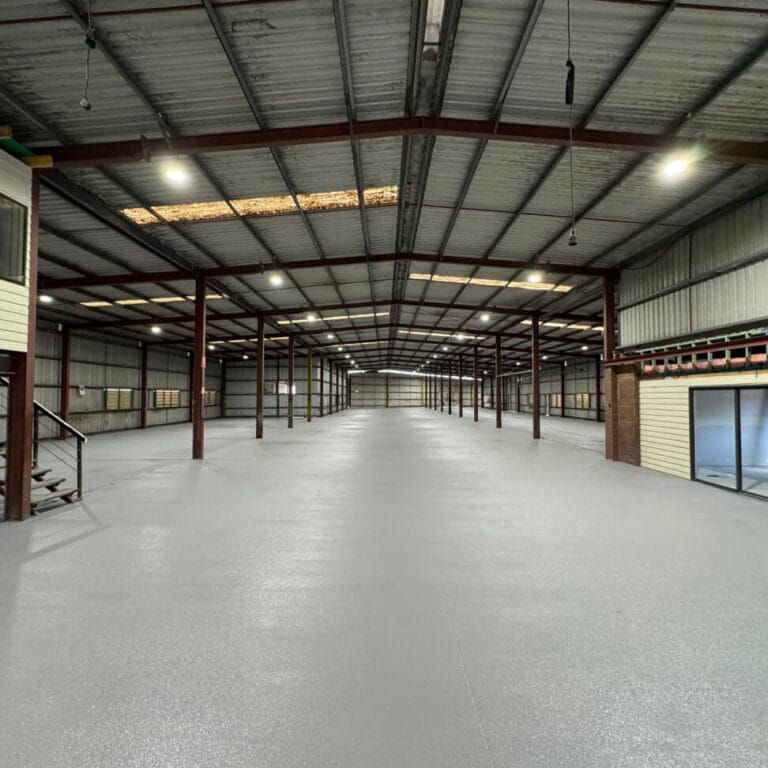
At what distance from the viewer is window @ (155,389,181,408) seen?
95.8 ft

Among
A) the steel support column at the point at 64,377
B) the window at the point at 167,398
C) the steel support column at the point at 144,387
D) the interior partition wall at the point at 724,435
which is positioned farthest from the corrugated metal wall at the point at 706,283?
the window at the point at 167,398

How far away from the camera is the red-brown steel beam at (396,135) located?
7211 mm

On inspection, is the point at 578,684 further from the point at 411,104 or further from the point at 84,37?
the point at 84,37

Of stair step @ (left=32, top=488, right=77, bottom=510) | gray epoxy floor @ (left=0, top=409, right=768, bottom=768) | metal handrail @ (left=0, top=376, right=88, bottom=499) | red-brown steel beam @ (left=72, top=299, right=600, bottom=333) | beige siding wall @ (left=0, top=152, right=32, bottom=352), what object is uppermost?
red-brown steel beam @ (left=72, top=299, right=600, bottom=333)

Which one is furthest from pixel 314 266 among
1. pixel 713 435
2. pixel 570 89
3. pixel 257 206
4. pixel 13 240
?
pixel 713 435

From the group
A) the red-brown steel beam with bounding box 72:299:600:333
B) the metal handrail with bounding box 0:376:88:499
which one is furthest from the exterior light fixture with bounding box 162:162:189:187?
the red-brown steel beam with bounding box 72:299:600:333

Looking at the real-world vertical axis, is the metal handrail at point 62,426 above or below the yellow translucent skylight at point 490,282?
below

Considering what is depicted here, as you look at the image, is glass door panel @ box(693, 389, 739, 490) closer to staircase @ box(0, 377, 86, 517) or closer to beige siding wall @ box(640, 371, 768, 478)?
beige siding wall @ box(640, 371, 768, 478)

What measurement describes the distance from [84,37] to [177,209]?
4.55 metres

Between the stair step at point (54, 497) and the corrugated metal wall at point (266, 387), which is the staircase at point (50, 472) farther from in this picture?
the corrugated metal wall at point (266, 387)

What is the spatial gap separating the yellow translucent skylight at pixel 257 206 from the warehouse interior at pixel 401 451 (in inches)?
4.0

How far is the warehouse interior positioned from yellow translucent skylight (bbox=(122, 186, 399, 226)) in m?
0.10

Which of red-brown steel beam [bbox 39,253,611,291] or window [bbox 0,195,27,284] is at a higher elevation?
red-brown steel beam [bbox 39,253,611,291]

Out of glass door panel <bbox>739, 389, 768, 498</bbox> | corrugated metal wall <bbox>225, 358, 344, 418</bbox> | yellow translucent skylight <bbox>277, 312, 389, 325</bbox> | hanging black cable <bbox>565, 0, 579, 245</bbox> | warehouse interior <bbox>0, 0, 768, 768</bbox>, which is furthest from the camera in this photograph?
corrugated metal wall <bbox>225, 358, 344, 418</bbox>
